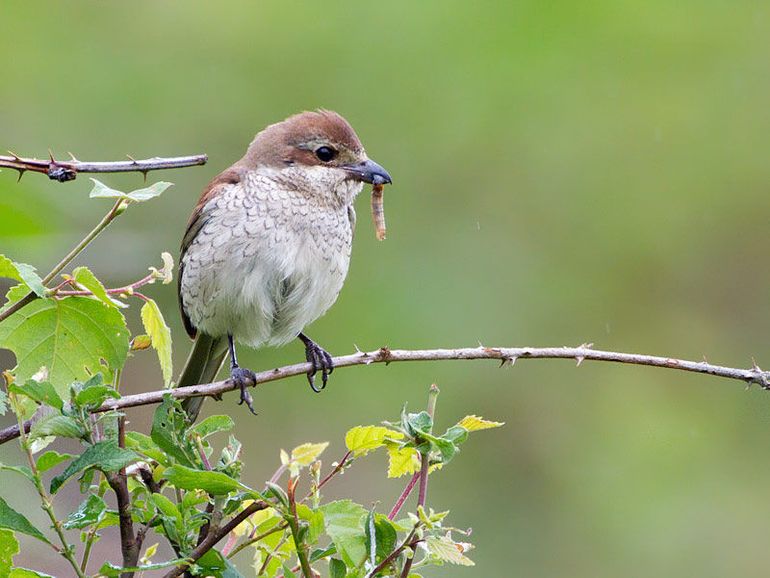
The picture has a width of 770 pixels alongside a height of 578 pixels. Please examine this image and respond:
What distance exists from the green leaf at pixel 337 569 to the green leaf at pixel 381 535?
0.18 ft

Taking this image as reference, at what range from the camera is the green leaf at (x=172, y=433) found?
193 cm

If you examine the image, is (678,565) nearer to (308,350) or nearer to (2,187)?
(308,350)

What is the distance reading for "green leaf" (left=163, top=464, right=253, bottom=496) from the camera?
72.1 inches

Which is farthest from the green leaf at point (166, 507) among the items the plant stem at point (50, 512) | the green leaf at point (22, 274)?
the green leaf at point (22, 274)

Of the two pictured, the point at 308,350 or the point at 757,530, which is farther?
the point at 757,530

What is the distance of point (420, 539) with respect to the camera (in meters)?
1.87

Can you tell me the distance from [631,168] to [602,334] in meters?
1.12

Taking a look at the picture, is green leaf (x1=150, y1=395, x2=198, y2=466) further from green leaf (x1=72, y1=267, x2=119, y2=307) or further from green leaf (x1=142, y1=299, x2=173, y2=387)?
green leaf (x1=142, y1=299, x2=173, y2=387)

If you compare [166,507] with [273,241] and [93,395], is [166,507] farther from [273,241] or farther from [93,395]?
[273,241]

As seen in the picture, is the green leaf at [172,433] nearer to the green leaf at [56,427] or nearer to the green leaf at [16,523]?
the green leaf at [56,427]

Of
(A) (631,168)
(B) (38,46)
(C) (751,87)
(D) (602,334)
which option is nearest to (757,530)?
(D) (602,334)

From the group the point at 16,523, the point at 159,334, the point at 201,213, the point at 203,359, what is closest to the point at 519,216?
the point at 203,359

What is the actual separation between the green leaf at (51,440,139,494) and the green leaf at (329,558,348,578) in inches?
14.8

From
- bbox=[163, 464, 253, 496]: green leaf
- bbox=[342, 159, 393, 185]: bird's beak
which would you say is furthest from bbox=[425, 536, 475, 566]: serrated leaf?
bbox=[342, 159, 393, 185]: bird's beak
